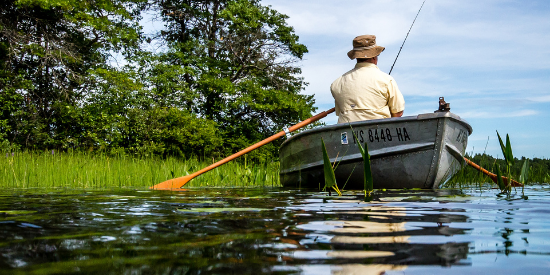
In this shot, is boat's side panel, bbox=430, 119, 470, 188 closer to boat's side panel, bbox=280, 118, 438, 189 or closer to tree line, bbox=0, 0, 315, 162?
boat's side panel, bbox=280, 118, 438, 189

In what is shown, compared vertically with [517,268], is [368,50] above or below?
above

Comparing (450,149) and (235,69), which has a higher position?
(235,69)

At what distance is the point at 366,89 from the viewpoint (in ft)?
18.4

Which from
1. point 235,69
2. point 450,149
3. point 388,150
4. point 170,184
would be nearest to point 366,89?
point 388,150

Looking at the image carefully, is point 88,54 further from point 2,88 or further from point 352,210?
point 352,210

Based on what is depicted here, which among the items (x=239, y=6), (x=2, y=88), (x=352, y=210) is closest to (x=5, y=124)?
(x=2, y=88)

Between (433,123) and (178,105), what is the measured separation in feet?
51.2

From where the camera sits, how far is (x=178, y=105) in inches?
774

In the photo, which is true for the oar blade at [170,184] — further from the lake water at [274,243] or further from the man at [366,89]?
the lake water at [274,243]

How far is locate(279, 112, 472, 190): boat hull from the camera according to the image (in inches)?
209

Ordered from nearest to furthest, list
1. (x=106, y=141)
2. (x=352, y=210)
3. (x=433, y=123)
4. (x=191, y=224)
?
(x=191, y=224) < (x=352, y=210) < (x=433, y=123) < (x=106, y=141)

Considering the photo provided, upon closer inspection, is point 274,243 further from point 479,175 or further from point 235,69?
point 235,69

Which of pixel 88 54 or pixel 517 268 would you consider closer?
pixel 517 268

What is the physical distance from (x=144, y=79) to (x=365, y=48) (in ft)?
50.4
